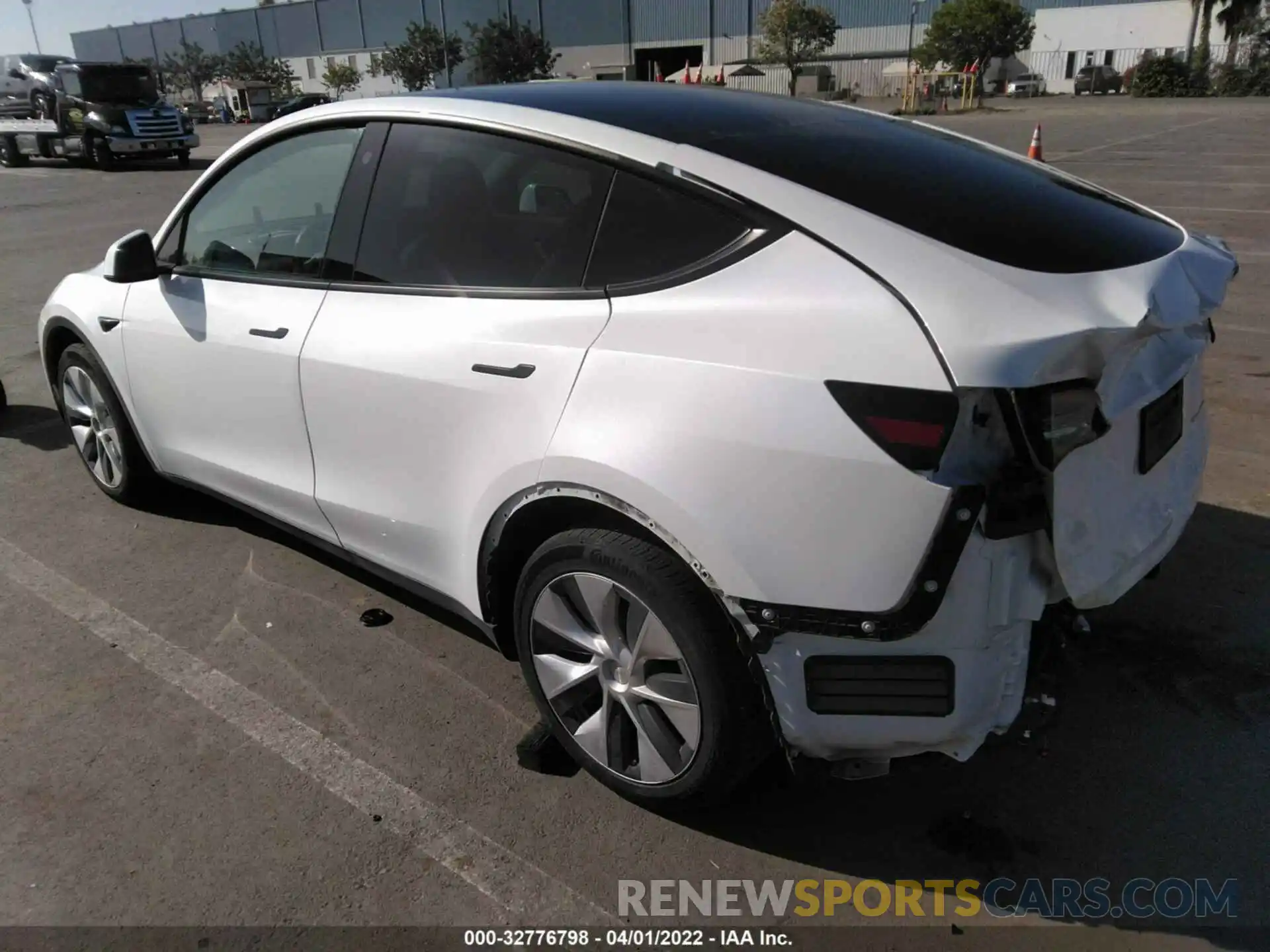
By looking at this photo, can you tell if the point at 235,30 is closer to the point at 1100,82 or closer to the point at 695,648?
the point at 1100,82

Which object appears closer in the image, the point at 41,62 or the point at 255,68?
the point at 41,62

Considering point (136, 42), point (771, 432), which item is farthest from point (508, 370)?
point (136, 42)

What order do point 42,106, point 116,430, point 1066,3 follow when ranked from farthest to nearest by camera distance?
point 1066,3
point 42,106
point 116,430

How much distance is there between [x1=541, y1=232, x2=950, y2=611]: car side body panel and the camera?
1.88 m

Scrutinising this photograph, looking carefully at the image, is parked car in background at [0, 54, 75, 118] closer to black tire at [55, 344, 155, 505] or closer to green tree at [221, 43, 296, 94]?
black tire at [55, 344, 155, 505]

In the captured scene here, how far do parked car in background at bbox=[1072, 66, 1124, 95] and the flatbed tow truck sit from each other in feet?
174

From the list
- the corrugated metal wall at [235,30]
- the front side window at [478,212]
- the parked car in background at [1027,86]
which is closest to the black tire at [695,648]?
the front side window at [478,212]

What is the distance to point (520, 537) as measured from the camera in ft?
8.34

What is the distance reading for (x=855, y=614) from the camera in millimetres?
1939

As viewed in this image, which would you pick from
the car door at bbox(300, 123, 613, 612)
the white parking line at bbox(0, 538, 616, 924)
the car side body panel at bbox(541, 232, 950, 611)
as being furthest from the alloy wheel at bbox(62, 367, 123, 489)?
the car side body panel at bbox(541, 232, 950, 611)

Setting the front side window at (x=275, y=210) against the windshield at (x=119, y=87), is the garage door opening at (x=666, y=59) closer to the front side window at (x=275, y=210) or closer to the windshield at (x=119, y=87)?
the windshield at (x=119, y=87)

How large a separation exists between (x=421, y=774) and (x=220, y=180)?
2410 millimetres

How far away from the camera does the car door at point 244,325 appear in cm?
312

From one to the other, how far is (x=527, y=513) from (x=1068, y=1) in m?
74.3
